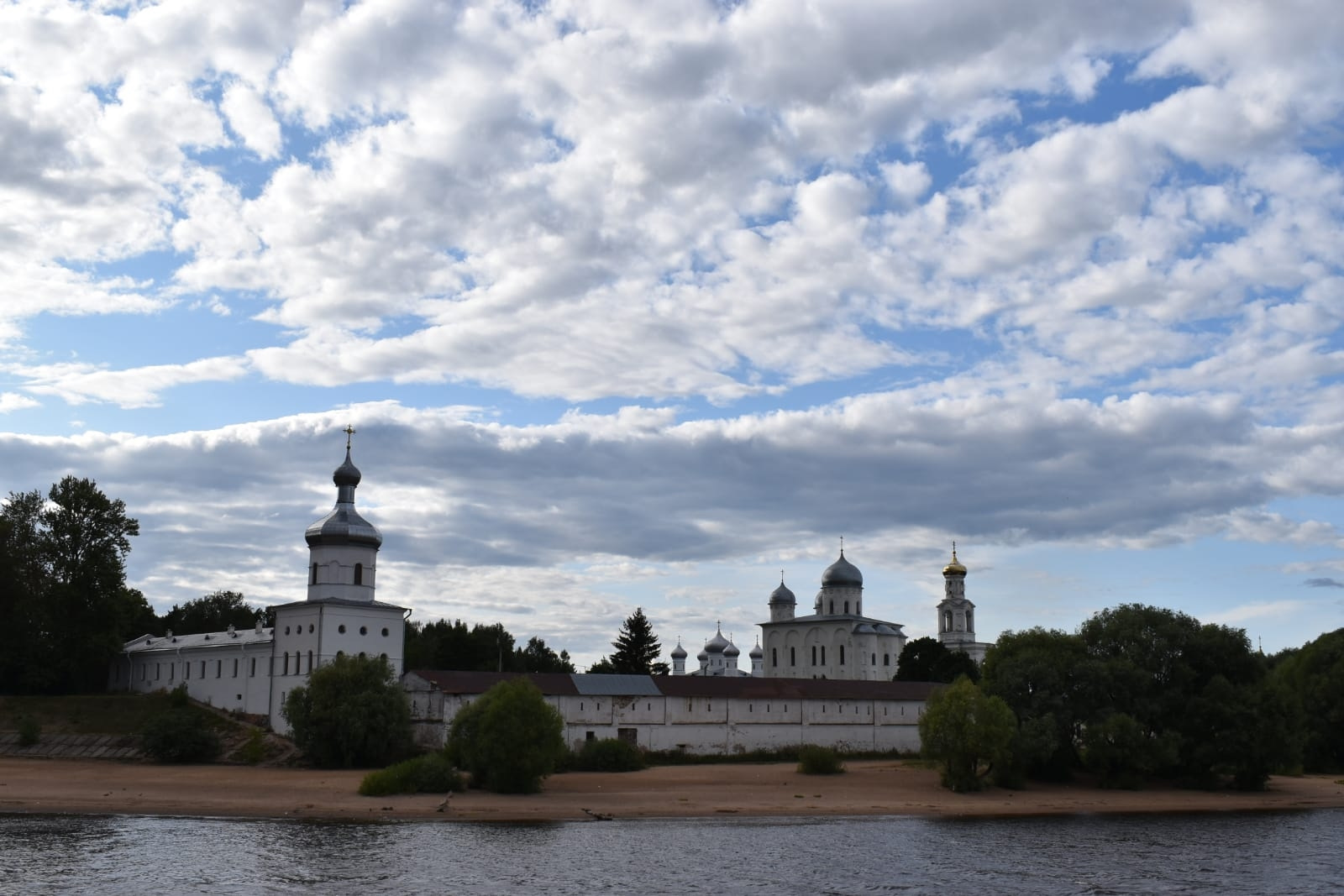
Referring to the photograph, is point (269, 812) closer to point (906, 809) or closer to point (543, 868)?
point (543, 868)

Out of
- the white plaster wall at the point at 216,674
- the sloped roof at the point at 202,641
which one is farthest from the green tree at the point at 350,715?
the sloped roof at the point at 202,641

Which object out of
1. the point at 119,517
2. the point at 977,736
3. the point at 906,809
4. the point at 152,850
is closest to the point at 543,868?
the point at 152,850

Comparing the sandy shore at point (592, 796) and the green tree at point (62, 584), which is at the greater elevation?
the green tree at point (62, 584)

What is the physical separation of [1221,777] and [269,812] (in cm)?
3803

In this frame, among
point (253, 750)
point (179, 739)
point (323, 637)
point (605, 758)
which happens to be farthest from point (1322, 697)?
point (179, 739)

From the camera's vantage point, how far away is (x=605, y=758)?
56.6 meters

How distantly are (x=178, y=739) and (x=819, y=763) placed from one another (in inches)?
1092

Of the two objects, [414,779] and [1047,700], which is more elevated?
[1047,700]

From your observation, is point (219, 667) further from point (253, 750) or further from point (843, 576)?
point (843, 576)

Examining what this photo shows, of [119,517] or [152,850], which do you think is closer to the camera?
[152,850]

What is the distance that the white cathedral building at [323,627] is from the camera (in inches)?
2391

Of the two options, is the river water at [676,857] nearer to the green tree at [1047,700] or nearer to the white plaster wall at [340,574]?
the green tree at [1047,700]

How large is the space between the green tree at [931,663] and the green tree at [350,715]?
140ft

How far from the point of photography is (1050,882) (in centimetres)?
3159
